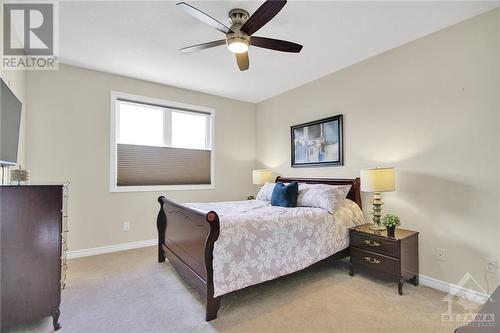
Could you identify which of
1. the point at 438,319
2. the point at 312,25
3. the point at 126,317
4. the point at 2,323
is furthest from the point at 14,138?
the point at 438,319

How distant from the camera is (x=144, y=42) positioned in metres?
2.84

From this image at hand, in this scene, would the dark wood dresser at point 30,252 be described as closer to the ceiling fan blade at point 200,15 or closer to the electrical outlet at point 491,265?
the ceiling fan blade at point 200,15

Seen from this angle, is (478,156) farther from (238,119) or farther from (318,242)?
(238,119)

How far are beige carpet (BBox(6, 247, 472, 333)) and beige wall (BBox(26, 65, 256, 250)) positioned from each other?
0.88 metres

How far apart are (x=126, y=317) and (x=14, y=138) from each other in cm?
191

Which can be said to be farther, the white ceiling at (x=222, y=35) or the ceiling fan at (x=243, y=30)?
the white ceiling at (x=222, y=35)

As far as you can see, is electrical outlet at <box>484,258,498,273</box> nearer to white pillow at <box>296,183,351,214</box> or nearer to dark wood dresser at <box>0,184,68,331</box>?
white pillow at <box>296,183,351,214</box>

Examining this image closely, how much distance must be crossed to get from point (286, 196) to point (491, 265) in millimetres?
2071

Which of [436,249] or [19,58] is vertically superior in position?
[19,58]

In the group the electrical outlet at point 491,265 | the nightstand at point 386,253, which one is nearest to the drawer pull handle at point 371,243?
the nightstand at point 386,253

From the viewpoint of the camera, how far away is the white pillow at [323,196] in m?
3.00

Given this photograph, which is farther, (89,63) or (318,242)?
(89,63)

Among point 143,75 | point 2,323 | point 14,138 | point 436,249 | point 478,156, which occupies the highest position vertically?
point 143,75

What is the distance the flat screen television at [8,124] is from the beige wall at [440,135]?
12.2ft
